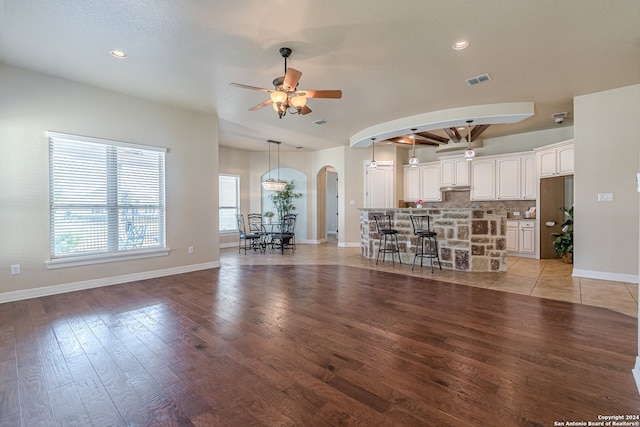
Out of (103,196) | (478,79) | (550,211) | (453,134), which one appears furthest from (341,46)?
(550,211)

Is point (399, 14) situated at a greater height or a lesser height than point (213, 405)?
greater

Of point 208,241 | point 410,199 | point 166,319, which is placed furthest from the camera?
point 410,199

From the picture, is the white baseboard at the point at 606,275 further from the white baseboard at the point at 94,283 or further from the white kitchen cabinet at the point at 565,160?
the white baseboard at the point at 94,283

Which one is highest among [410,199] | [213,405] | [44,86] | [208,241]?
[44,86]

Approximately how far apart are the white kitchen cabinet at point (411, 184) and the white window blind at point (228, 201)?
513cm

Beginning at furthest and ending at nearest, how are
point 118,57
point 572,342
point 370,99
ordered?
point 370,99
point 118,57
point 572,342

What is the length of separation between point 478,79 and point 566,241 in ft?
13.4

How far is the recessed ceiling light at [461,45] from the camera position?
298 cm

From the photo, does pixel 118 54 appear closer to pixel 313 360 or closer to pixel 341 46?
pixel 341 46

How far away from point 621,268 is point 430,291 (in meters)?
3.05

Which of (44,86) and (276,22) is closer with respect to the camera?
(276,22)

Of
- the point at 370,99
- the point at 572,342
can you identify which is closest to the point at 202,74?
the point at 370,99

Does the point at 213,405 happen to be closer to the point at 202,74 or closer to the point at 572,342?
the point at 572,342

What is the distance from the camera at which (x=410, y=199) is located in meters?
8.38
